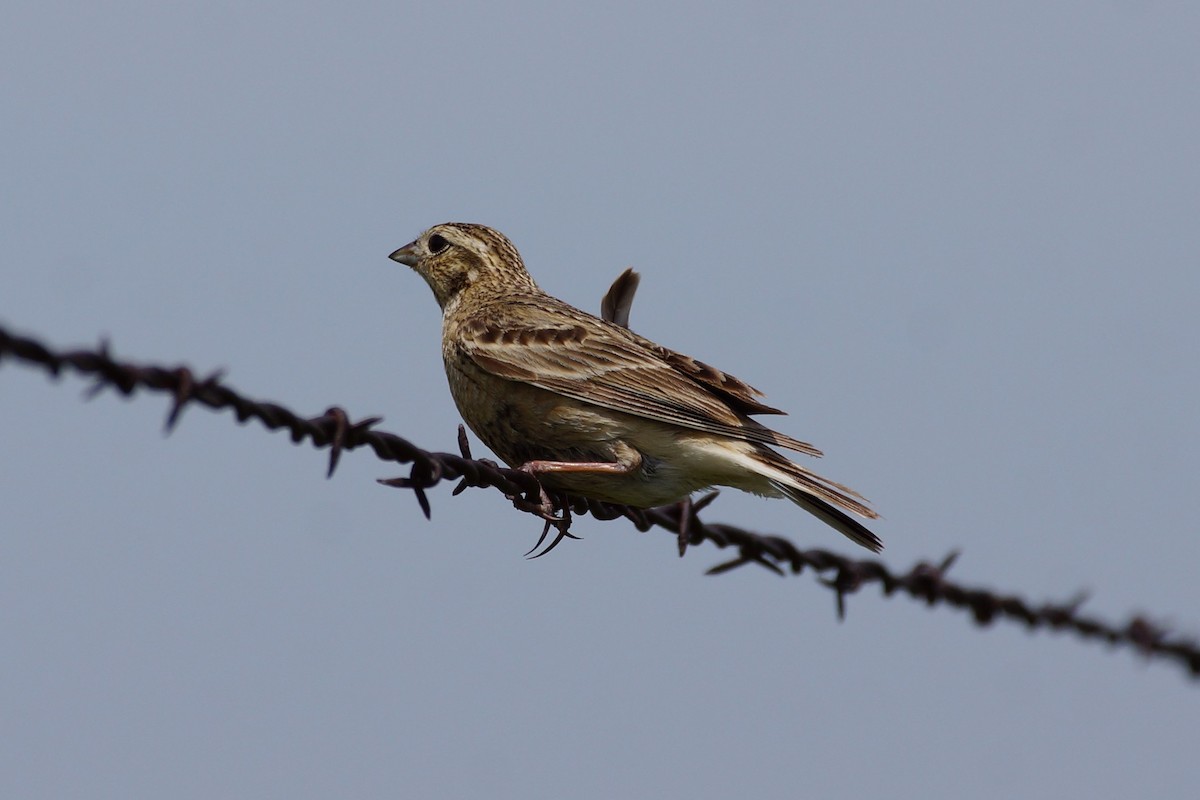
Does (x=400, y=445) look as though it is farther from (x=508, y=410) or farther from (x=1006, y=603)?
(x=508, y=410)

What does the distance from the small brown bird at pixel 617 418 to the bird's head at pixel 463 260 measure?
58.0 inches

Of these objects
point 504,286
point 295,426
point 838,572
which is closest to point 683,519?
point 838,572

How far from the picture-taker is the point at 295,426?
185 inches

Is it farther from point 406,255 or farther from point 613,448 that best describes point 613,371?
point 406,255

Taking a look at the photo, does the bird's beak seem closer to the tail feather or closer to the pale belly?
the pale belly

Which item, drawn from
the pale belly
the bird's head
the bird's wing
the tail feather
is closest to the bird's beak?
the bird's head

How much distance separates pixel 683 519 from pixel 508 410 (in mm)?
3383

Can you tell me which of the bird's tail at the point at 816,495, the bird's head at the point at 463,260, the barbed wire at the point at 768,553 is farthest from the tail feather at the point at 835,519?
the bird's head at the point at 463,260

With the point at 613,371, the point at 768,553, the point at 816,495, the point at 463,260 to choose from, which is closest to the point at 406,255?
the point at 463,260

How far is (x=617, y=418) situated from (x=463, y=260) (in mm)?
2959

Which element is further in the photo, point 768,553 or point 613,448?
point 613,448

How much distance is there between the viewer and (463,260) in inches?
451

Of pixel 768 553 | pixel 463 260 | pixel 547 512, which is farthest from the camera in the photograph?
pixel 463 260

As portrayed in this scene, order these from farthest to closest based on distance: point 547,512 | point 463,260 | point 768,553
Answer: point 463,260 < point 547,512 < point 768,553
